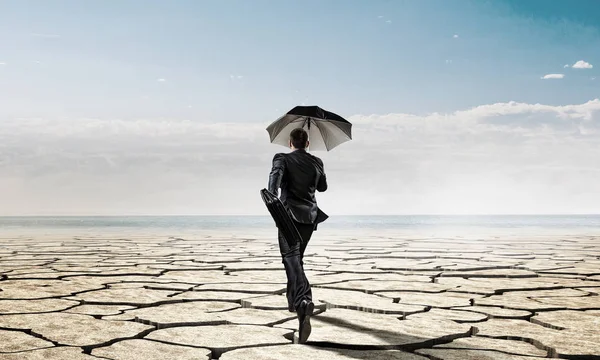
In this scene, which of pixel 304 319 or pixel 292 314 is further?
pixel 292 314

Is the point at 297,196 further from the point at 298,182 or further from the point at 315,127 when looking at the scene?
the point at 315,127

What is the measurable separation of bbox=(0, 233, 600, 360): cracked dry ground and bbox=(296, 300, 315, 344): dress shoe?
4cm

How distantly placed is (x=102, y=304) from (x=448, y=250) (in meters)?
5.12

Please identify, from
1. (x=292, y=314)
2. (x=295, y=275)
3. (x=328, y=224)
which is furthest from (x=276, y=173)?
(x=328, y=224)

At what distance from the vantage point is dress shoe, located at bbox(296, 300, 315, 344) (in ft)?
8.50

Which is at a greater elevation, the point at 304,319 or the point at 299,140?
the point at 299,140

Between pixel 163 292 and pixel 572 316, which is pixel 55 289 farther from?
pixel 572 316

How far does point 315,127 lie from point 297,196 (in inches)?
30.6

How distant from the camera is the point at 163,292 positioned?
3.99 metres

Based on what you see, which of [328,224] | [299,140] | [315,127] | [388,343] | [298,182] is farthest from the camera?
[328,224]

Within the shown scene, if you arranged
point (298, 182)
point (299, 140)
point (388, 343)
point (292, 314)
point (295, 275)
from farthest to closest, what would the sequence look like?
point (292, 314), point (299, 140), point (298, 182), point (295, 275), point (388, 343)

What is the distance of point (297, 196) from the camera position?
2.97 m

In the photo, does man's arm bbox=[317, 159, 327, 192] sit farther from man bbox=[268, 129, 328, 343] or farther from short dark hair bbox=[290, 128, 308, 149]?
short dark hair bbox=[290, 128, 308, 149]

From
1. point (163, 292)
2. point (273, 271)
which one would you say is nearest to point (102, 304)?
point (163, 292)
